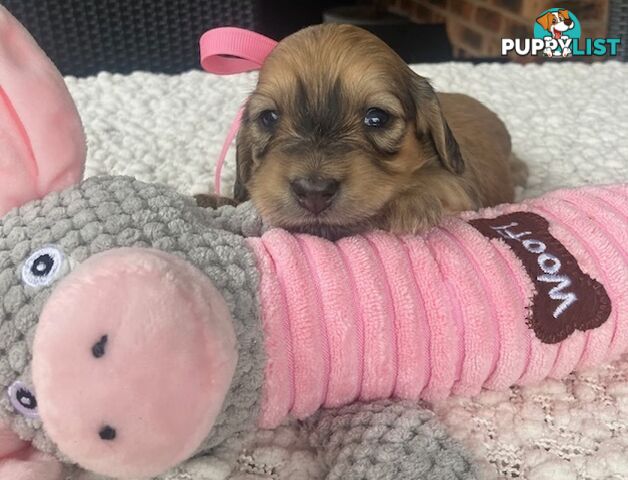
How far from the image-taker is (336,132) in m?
1.49

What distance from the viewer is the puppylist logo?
3955 mm

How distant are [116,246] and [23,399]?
23 cm

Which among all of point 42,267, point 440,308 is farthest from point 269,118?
point 42,267

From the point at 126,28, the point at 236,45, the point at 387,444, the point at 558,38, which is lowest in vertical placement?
the point at 558,38

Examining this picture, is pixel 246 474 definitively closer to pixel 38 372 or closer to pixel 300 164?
pixel 38 372

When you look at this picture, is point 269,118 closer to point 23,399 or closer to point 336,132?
point 336,132

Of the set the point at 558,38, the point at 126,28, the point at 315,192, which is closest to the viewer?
the point at 315,192

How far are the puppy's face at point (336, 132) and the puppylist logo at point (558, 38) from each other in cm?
256

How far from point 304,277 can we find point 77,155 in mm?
416

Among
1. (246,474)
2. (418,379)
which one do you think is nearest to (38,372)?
(246,474)

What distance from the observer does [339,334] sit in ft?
3.69

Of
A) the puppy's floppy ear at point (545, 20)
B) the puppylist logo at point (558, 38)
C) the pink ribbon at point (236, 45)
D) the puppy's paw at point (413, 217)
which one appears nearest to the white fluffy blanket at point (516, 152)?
the puppy's paw at point (413, 217)

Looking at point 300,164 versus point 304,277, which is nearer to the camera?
point 304,277

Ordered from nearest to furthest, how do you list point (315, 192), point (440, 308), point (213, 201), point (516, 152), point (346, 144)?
1. point (440, 308)
2. point (315, 192)
3. point (346, 144)
4. point (213, 201)
5. point (516, 152)
